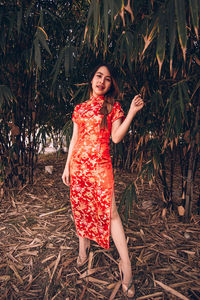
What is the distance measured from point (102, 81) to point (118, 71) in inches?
20.3

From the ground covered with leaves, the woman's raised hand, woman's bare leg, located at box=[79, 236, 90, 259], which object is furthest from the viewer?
woman's bare leg, located at box=[79, 236, 90, 259]

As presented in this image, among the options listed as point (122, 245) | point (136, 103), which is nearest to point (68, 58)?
point (136, 103)

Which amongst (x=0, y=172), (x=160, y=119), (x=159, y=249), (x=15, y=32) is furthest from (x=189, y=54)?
(x=0, y=172)

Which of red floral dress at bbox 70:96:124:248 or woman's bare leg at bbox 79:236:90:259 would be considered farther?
woman's bare leg at bbox 79:236:90:259

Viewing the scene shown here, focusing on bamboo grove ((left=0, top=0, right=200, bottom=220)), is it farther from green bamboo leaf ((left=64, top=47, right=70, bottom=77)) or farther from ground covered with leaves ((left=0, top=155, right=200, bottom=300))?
ground covered with leaves ((left=0, top=155, right=200, bottom=300))

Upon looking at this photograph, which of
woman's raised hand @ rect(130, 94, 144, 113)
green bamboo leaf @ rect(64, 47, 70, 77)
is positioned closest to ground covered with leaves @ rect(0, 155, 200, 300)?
woman's raised hand @ rect(130, 94, 144, 113)

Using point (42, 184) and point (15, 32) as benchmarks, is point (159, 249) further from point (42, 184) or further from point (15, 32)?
point (15, 32)

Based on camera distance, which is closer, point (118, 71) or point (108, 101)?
point (108, 101)

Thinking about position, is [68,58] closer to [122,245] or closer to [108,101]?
[108,101]

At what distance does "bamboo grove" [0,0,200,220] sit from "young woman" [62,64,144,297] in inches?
9.0

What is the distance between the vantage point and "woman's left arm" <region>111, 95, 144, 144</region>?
2.56ft

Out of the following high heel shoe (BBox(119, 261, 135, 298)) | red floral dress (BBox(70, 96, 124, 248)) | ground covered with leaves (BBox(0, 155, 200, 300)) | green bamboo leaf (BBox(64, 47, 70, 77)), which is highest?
green bamboo leaf (BBox(64, 47, 70, 77))

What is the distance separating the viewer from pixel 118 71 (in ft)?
4.41

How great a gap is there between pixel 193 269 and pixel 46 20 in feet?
6.05
